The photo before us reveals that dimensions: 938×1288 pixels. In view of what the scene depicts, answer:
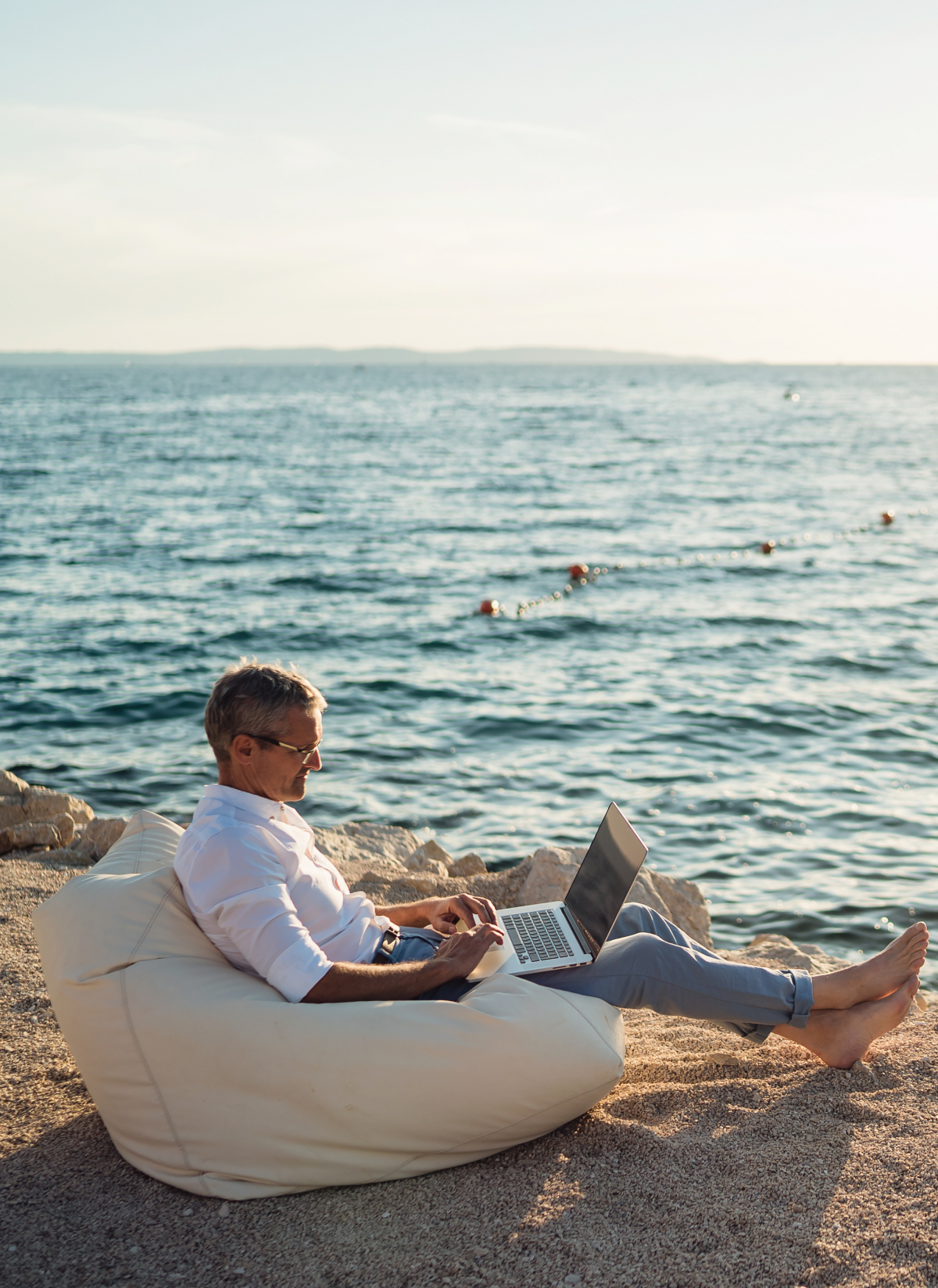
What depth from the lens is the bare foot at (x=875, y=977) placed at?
11.5ft

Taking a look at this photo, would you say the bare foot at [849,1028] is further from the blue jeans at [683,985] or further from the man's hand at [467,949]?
the man's hand at [467,949]

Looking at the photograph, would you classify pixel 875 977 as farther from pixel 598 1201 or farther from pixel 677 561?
pixel 677 561

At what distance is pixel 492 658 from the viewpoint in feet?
38.9

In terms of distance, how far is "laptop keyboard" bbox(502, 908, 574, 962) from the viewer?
3525mm

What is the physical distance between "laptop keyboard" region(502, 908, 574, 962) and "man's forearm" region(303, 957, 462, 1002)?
377 mm

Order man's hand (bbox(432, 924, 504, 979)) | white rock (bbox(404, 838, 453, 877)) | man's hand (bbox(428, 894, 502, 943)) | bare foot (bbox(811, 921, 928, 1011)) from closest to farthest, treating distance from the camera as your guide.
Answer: man's hand (bbox(432, 924, 504, 979)) < bare foot (bbox(811, 921, 928, 1011)) < man's hand (bbox(428, 894, 502, 943)) < white rock (bbox(404, 838, 453, 877))

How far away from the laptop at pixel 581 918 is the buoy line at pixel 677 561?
998 centimetres

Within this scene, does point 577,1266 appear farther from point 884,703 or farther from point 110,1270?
point 884,703

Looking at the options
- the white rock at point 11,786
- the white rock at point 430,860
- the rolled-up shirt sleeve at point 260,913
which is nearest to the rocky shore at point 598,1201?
the rolled-up shirt sleeve at point 260,913

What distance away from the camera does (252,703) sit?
3.14 meters

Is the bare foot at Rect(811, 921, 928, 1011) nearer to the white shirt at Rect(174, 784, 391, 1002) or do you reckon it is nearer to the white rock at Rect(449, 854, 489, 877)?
the white shirt at Rect(174, 784, 391, 1002)

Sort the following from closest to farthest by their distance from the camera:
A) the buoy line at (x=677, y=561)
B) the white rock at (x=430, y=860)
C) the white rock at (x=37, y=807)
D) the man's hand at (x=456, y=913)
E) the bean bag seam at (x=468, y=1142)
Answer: the bean bag seam at (x=468, y=1142), the man's hand at (x=456, y=913), the white rock at (x=430, y=860), the white rock at (x=37, y=807), the buoy line at (x=677, y=561)

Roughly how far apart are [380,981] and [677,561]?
49.4 ft

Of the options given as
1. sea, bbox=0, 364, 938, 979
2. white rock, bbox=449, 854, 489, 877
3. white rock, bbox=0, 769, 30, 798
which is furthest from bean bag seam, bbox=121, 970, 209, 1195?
white rock, bbox=0, 769, 30, 798
